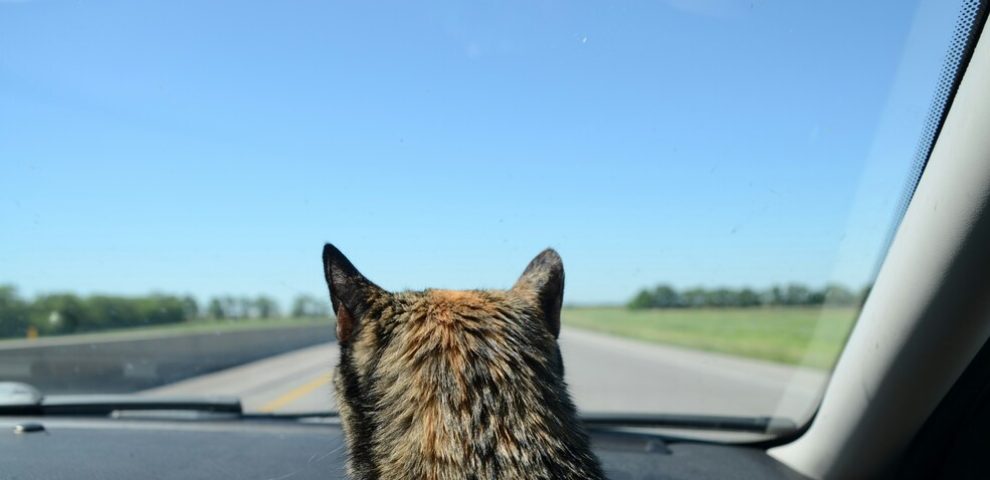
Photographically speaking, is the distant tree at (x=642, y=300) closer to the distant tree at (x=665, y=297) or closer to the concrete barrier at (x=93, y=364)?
the distant tree at (x=665, y=297)

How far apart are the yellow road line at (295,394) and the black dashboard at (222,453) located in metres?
2.83

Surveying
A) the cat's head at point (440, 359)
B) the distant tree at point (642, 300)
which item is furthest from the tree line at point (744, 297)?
the cat's head at point (440, 359)

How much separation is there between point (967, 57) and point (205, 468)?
3954 mm

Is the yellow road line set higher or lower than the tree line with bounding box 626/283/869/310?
lower

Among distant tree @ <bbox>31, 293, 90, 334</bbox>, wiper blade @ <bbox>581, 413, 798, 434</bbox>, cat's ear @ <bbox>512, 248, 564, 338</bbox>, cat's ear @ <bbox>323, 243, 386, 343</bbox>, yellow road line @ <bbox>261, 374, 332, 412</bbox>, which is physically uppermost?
cat's ear @ <bbox>512, 248, 564, 338</bbox>

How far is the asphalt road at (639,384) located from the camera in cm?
636

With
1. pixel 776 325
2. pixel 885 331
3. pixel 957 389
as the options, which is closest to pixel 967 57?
pixel 885 331

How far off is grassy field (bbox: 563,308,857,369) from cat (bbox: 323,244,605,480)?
1.74m

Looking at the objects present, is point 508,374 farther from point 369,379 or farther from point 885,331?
point 885,331

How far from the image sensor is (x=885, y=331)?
3609 millimetres

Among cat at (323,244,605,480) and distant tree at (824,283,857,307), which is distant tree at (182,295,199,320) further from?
distant tree at (824,283,857,307)

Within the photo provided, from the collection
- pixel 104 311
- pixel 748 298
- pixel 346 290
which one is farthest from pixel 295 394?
pixel 346 290

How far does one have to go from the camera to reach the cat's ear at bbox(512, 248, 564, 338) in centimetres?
327

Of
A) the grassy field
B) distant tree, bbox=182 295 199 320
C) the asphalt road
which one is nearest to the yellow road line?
the asphalt road
